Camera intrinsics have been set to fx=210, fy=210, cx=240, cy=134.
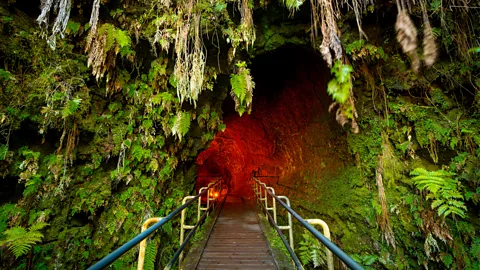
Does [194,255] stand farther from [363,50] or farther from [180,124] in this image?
[363,50]

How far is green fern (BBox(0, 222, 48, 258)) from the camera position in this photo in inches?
107

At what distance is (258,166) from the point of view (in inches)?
501

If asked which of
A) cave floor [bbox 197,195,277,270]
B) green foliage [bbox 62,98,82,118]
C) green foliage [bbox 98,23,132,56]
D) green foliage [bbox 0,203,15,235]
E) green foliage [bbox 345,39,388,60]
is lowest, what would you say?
cave floor [bbox 197,195,277,270]

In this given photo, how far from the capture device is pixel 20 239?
2.82 metres

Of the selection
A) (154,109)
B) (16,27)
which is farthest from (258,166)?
(16,27)

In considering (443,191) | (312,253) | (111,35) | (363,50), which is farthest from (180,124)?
(443,191)

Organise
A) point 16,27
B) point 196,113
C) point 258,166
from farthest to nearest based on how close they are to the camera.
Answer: point 258,166
point 196,113
point 16,27

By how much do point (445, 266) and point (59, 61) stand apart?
25.2 feet

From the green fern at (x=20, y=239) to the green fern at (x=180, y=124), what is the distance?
2677mm

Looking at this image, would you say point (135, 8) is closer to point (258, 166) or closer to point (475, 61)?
point (475, 61)

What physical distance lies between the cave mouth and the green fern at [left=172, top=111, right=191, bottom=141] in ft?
12.4

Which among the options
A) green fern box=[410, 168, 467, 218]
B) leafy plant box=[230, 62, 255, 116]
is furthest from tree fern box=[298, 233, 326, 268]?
leafy plant box=[230, 62, 255, 116]

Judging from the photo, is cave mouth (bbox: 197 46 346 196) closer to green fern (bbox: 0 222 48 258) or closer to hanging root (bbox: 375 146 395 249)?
hanging root (bbox: 375 146 395 249)

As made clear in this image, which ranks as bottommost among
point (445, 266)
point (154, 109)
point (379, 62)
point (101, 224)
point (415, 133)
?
point (445, 266)
